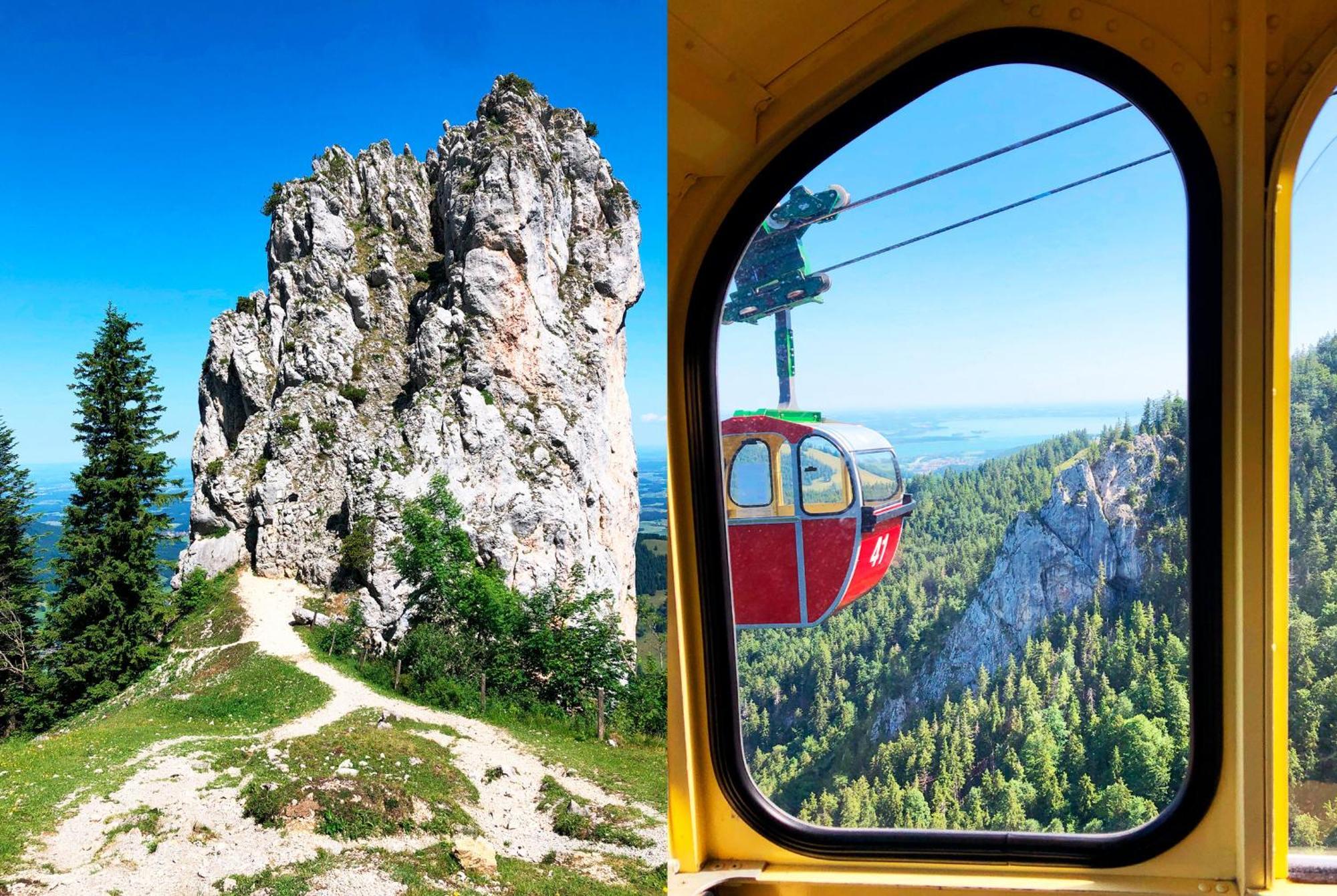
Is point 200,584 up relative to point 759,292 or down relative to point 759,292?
down

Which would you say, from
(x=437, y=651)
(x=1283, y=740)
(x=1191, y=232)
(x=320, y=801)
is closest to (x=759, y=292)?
(x=1191, y=232)

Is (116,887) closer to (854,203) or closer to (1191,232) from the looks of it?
(854,203)

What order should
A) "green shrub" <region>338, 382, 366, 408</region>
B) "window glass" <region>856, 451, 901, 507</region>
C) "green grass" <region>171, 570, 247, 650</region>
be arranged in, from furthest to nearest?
1. "green shrub" <region>338, 382, 366, 408</region>
2. "green grass" <region>171, 570, 247, 650</region>
3. "window glass" <region>856, 451, 901, 507</region>

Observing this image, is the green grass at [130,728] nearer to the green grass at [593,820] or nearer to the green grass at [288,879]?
the green grass at [288,879]

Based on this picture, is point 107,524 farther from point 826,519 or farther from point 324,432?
point 324,432

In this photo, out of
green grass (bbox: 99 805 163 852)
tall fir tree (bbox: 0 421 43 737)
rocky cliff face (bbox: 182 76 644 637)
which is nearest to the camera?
green grass (bbox: 99 805 163 852)

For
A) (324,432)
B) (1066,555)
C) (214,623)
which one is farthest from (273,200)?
(324,432)

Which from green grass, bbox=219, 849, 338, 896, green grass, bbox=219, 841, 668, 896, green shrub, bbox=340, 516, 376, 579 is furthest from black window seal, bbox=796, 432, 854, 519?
green shrub, bbox=340, 516, 376, 579

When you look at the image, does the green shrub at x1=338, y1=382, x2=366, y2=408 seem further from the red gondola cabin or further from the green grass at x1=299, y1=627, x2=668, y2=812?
the red gondola cabin
